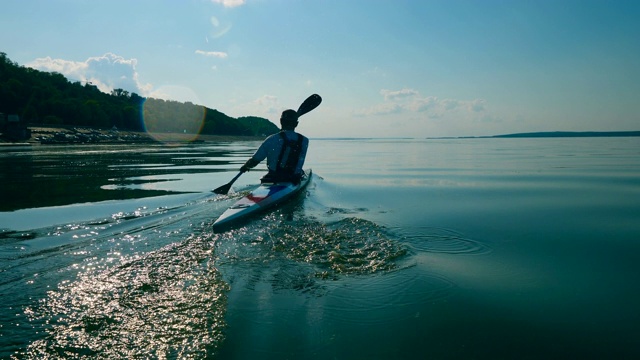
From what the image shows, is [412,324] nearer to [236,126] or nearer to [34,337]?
[34,337]

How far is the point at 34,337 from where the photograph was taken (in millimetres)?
3188

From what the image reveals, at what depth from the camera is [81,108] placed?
80.9m

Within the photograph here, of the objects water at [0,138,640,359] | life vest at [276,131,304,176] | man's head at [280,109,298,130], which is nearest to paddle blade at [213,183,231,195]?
life vest at [276,131,304,176]

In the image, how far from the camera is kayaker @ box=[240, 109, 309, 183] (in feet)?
35.2

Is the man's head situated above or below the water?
above

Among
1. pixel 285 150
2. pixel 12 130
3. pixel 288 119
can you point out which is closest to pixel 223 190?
pixel 285 150

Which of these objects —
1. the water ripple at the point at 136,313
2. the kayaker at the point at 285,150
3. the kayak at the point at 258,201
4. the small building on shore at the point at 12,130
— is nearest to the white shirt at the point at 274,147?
the kayaker at the point at 285,150

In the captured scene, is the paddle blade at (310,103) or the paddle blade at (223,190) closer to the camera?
the paddle blade at (223,190)

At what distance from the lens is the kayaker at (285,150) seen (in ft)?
35.2

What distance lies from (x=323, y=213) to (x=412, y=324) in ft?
18.2

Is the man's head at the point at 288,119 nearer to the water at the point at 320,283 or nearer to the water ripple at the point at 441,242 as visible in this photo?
the water at the point at 320,283

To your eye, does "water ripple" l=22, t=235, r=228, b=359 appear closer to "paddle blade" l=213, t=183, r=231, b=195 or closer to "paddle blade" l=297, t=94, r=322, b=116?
"paddle blade" l=213, t=183, r=231, b=195

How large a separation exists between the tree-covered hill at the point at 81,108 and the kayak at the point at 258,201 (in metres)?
72.3

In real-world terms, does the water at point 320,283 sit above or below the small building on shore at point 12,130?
below
